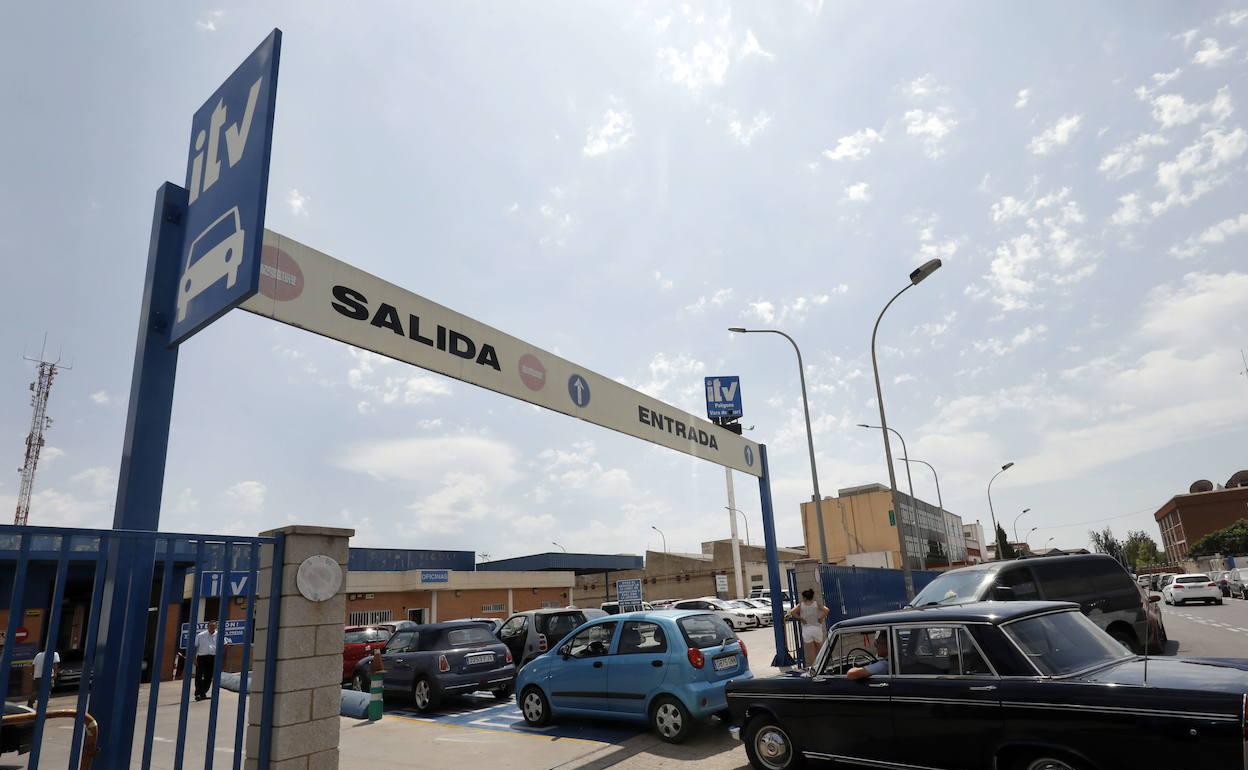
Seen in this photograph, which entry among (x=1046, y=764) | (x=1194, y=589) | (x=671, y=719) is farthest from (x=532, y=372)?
(x=1194, y=589)

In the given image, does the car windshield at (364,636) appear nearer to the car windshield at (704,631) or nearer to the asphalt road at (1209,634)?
the car windshield at (704,631)

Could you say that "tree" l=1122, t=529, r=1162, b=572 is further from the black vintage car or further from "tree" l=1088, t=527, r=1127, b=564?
the black vintage car

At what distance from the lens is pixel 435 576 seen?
1356 inches

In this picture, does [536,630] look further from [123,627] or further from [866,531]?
[866,531]

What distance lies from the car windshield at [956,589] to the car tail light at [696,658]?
4058 millimetres

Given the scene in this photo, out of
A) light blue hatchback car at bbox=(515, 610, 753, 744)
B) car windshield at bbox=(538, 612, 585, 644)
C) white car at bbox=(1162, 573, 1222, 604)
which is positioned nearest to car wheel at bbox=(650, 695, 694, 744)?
light blue hatchback car at bbox=(515, 610, 753, 744)

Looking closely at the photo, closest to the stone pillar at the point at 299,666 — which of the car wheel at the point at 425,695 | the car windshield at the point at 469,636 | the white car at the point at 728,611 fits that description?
the car wheel at the point at 425,695

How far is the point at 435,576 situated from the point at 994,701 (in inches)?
1275

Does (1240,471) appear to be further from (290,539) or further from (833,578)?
(290,539)

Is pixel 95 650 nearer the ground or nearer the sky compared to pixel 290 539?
nearer the ground

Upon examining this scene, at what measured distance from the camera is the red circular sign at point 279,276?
657cm

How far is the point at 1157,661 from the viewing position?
5.36m

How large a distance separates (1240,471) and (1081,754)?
133 meters

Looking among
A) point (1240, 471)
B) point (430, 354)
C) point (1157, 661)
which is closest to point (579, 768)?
point (430, 354)
